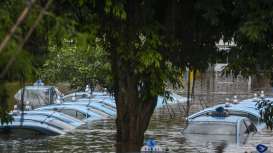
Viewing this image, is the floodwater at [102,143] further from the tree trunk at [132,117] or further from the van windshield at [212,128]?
the tree trunk at [132,117]

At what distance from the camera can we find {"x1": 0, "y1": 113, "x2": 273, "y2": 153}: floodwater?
60.8 ft

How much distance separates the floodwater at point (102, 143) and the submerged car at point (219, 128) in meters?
0.30

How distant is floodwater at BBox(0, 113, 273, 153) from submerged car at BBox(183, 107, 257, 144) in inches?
11.6

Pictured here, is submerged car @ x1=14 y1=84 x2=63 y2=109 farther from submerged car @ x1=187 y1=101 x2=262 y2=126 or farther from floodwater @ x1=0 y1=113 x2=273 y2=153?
submerged car @ x1=187 y1=101 x2=262 y2=126

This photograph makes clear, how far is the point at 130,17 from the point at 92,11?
0.46 m

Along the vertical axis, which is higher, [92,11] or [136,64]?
[92,11]

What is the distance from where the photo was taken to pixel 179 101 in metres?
35.4

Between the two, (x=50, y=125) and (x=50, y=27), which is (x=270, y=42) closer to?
Result: (x=50, y=27)

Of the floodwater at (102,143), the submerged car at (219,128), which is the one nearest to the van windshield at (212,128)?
the submerged car at (219,128)

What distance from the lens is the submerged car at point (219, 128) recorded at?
21344 millimetres

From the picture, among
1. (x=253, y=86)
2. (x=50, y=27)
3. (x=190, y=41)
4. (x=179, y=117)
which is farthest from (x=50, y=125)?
(x=253, y=86)

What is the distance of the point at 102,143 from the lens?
20.0 metres

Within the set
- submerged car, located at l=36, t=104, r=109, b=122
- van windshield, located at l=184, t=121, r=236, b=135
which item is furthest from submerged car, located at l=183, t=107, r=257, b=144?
submerged car, located at l=36, t=104, r=109, b=122

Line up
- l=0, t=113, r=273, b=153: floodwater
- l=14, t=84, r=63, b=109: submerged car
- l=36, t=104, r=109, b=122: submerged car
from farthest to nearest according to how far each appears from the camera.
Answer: l=14, t=84, r=63, b=109: submerged car, l=36, t=104, r=109, b=122: submerged car, l=0, t=113, r=273, b=153: floodwater
